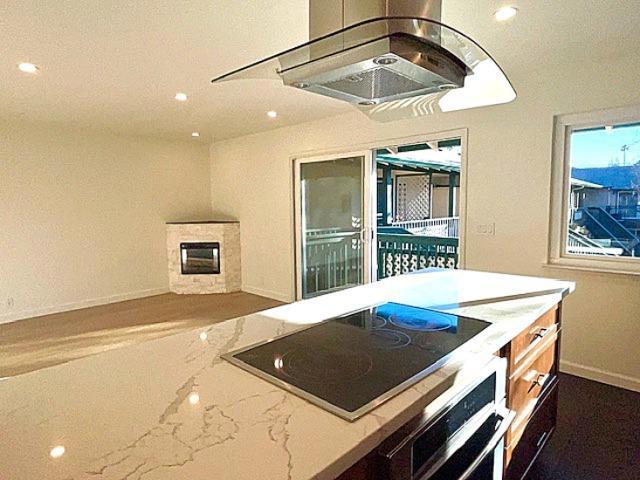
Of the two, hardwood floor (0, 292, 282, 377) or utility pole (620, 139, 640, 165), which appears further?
hardwood floor (0, 292, 282, 377)

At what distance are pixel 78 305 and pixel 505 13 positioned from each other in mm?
5577

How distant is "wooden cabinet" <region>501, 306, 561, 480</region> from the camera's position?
151cm

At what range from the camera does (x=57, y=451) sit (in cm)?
72

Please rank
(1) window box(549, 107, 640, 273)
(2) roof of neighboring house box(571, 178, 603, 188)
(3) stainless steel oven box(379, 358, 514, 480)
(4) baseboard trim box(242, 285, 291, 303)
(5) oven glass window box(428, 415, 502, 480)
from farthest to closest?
(4) baseboard trim box(242, 285, 291, 303), (2) roof of neighboring house box(571, 178, 603, 188), (1) window box(549, 107, 640, 273), (5) oven glass window box(428, 415, 502, 480), (3) stainless steel oven box(379, 358, 514, 480)

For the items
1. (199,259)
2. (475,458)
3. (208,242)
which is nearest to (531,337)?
(475,458)

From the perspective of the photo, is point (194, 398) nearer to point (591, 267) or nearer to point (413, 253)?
point (591, 267)

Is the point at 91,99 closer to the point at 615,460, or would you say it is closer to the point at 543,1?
the point at 543,1

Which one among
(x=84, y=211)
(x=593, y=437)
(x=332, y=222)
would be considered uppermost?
(x=84, y=211)

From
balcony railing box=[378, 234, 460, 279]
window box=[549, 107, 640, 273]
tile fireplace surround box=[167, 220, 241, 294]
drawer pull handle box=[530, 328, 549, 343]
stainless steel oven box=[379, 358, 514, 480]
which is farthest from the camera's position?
tile fireplace surround box=[167, 220, 241, 294]

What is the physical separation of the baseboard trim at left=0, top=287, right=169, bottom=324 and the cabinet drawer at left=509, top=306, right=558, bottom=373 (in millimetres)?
5360

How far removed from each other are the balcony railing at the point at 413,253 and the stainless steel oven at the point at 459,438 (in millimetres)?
3779

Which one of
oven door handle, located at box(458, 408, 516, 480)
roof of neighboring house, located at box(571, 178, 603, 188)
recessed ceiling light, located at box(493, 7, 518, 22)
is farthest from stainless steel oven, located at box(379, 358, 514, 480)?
roof of neighboring house, located at box(571, 178, 603, 188)

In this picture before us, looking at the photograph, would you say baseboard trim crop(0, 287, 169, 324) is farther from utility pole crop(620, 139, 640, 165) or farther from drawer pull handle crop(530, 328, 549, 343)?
utility pole crop(620, 139, 640, 165)

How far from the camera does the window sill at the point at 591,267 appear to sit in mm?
2873
